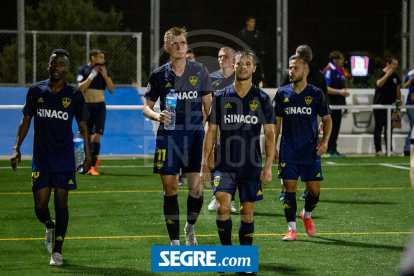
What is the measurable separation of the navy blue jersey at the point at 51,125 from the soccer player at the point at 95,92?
5.60m

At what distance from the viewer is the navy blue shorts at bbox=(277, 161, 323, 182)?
6148mm

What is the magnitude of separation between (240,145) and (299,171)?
154 cm

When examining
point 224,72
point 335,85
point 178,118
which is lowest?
point 178,118

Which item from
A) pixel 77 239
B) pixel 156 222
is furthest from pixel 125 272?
pixel 156 222

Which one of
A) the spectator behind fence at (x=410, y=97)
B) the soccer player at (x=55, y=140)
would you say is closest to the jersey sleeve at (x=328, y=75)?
the spectator behind fence at (x=410, y=97)

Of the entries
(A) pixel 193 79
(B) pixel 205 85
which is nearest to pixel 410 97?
(B) pixel 205 85

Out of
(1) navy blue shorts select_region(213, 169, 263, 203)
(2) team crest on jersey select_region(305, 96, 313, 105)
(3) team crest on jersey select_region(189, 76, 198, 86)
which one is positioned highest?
(3) team crest on jersey select_region(189, 76, 198, 86)

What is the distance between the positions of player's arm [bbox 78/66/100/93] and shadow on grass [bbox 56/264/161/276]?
604cm

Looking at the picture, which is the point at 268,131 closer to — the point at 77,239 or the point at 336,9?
the point at 77,239

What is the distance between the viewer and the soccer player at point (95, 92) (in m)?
10.8

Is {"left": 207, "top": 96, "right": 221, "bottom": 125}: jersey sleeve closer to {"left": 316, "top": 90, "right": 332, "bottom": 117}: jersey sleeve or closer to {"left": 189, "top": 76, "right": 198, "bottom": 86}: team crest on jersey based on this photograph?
{"left": 189, "top": 76, "right": 198, "bottom": 86}: team crest on jersey

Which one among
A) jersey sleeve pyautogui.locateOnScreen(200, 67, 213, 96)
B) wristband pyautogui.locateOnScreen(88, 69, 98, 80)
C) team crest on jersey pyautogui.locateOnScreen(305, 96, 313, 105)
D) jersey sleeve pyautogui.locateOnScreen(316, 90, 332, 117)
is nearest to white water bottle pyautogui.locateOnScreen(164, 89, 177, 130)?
jersey sleeve pyautogui.locateOnScreen(200, 67, 213, 96)

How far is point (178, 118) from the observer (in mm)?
5457

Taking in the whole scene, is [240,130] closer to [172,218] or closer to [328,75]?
[172,218]
